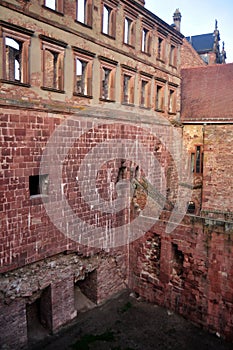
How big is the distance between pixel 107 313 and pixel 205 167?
Result: 10.4m

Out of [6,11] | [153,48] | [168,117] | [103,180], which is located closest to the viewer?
[6,11]

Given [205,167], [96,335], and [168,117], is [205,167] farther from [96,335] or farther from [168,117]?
[96,335]

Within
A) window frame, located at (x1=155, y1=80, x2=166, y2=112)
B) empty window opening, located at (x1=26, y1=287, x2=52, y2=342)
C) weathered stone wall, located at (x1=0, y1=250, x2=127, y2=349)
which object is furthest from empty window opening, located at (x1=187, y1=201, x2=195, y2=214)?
empty window opening, located at (x1=26, y1=287, x2=52, y2=342)

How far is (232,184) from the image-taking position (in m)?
17.6

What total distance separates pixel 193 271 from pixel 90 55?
8559 mm

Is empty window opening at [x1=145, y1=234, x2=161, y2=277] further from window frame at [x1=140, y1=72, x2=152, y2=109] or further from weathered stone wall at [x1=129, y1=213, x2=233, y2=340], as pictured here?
window frame at [x1=140, y1=72, x2=152, y2=109]

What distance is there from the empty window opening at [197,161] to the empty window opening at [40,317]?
1210cm

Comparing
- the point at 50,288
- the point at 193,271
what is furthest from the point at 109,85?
the point at 50,288

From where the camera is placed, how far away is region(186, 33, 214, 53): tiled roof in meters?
35.5

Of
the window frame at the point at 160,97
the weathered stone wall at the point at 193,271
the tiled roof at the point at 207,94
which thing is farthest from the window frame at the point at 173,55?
the weathered stone wall at the point at 193,271

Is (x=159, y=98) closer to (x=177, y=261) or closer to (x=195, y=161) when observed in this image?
(x=195, y=161)

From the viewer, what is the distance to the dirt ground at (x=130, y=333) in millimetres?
9787

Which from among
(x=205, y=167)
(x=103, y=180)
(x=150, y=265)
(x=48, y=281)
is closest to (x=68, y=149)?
(x=103, y=180)

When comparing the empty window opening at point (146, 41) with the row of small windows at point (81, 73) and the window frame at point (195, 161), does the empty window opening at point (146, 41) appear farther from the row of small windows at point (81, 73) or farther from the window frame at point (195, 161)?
the window frame at point (195, 161)
